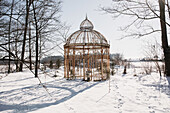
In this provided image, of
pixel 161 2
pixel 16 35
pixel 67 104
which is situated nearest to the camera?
pixel 16 35

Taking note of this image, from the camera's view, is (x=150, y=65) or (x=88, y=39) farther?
(x=150, y=65)

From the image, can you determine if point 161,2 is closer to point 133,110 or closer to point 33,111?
point 133,110

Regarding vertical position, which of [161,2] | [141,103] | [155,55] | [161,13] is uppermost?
[161,2]

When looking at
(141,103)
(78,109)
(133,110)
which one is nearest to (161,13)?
(141,103)

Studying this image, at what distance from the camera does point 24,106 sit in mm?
3607

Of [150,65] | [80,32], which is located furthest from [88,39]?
[150,65]

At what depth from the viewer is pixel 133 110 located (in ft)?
11.0

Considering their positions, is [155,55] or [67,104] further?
[155,55]

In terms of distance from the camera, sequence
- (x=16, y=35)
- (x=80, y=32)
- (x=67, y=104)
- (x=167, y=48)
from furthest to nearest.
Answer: (x=80, y=32), (x=167, y=48), (x=67, y=104), (x=16, y=35)

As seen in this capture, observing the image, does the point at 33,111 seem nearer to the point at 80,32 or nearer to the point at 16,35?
the point at 16,35

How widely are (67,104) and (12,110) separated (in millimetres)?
1548

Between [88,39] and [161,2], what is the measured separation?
5817 mm

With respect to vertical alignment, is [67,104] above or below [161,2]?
below

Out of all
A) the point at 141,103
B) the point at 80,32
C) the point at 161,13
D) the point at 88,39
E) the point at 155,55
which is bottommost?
the point at 141,103
